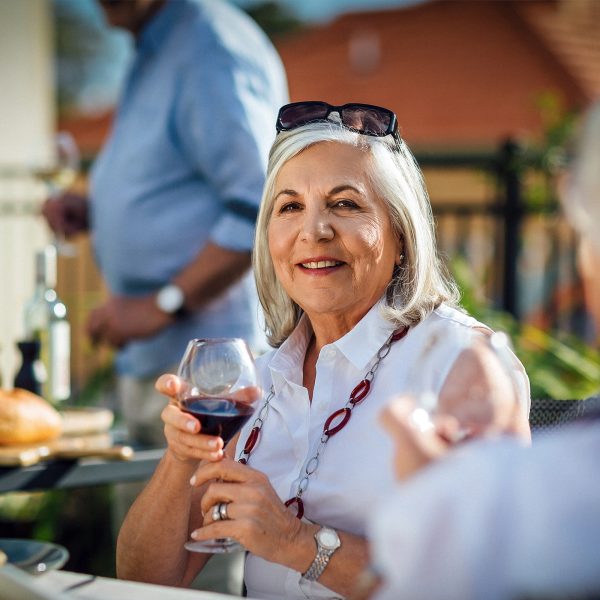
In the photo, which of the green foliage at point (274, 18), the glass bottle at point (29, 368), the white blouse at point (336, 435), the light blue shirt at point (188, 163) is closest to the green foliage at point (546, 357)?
the light blue shirt at point (188, 163)

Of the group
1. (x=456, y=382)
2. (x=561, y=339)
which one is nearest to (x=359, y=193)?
(x=456, y=382)

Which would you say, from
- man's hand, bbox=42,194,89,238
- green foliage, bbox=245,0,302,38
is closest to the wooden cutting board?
man's hand, bbox=42,194,89,238

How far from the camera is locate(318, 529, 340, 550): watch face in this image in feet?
5.97

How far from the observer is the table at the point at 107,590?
1556 mm

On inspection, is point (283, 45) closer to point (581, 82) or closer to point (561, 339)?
point (581, 82)

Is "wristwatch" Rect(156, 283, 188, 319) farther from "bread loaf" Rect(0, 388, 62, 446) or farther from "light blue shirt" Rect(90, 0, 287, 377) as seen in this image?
"bread loaf" Rect(0, 388, 62, 446)

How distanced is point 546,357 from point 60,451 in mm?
2931

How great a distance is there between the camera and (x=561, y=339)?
5520 mm

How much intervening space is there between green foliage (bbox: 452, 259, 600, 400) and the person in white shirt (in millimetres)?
3277

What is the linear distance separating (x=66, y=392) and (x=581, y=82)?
11.5 m

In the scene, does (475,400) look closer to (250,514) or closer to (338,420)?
(250,514)

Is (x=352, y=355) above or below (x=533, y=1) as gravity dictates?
below

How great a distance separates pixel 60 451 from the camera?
2.59m

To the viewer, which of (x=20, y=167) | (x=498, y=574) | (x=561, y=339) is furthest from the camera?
(x=20, y=167)
